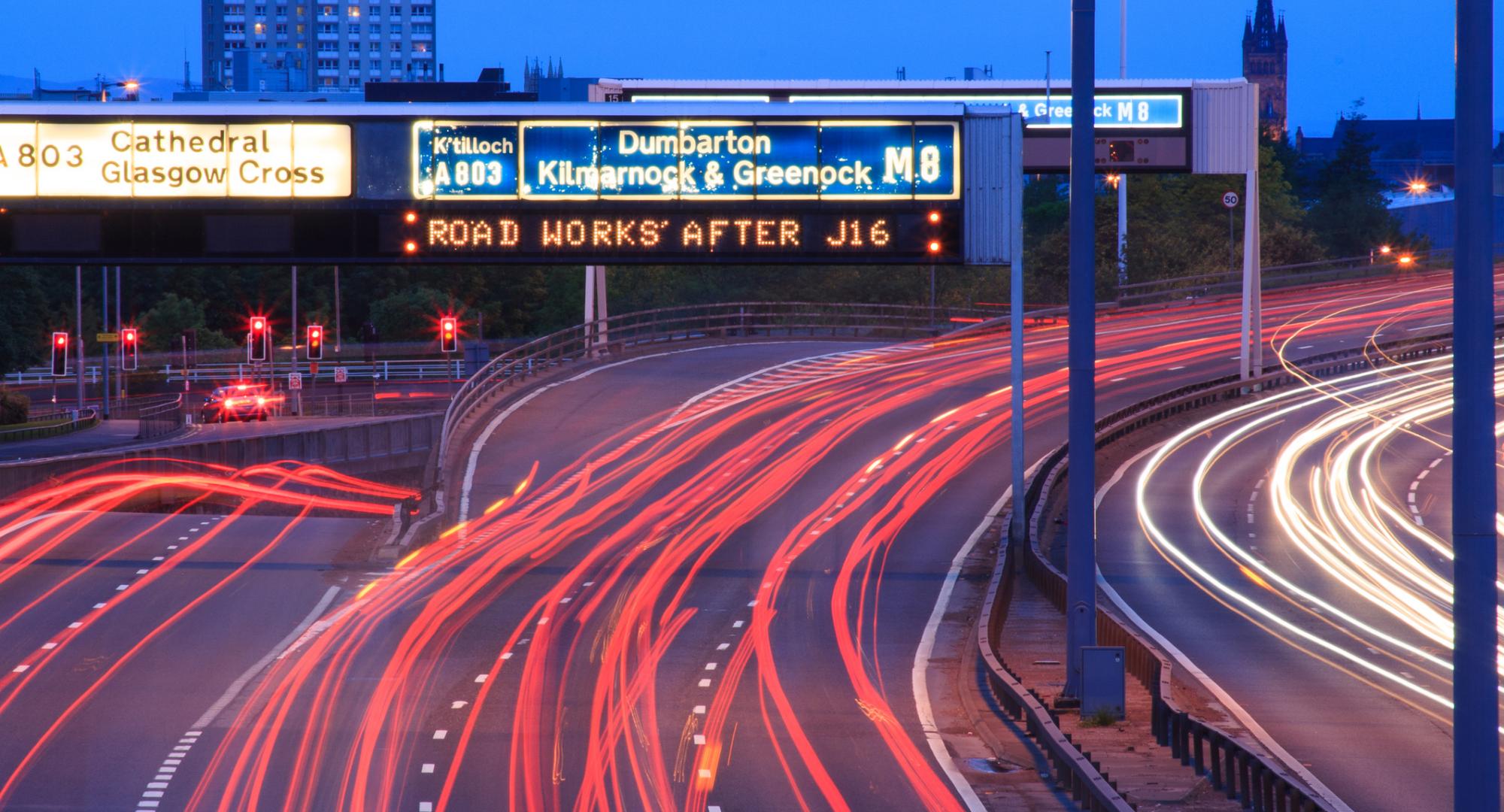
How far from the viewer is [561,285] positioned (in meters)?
114

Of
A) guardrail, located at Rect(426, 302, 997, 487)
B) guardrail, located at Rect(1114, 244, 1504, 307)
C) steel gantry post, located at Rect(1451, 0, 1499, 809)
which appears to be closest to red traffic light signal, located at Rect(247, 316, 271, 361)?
guardrail, located at Rect(426, 302, 997, 487)

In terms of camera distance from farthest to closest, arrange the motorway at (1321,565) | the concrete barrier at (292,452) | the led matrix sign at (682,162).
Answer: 1. the concrete barrier at (292,452)
2. the led matrix sign at (682,162)
3. the motorway at (1321,565)

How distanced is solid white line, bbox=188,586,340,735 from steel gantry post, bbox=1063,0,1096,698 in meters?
9.10

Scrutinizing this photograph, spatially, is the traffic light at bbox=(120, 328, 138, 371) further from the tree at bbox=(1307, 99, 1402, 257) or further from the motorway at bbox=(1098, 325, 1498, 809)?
the tree at bbox=(1307, 99, 1402, 257)

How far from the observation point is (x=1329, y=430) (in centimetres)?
4822

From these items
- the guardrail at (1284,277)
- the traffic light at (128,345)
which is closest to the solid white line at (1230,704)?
the guardrail at (1284,277)

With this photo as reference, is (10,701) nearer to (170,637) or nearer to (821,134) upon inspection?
(170,637)

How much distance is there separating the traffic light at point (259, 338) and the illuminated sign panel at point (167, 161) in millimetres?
38943

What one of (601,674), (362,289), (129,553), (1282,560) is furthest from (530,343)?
(362,289)

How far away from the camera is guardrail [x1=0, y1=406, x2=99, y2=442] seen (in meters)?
56.8

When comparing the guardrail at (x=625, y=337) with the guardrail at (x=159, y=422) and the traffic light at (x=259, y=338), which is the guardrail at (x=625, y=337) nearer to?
the traffic light at (x=259, y=338)

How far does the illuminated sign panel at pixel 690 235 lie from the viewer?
75.9ft

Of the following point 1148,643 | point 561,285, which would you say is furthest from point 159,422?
point 561,285

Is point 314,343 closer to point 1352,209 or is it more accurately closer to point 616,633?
point 616,633
